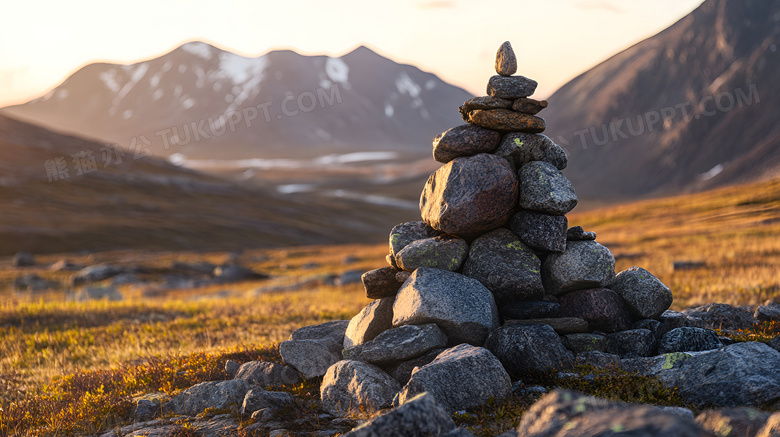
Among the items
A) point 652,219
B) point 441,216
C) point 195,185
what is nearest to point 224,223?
point 195,185

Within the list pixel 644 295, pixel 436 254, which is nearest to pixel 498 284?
pixel 436 254

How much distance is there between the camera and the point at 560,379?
8.95 meters

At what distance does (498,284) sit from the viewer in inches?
427

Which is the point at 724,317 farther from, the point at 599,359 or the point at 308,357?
the point at 308,357

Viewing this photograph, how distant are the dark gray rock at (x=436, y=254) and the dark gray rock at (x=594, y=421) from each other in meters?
5.47

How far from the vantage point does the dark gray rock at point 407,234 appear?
1212 cm

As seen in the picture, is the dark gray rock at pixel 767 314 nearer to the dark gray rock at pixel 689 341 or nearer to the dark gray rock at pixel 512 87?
the dark gray rock at pixel 689 341

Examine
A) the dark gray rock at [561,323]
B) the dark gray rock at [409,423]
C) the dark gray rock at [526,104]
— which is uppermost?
the dark gray rock at [526,104]

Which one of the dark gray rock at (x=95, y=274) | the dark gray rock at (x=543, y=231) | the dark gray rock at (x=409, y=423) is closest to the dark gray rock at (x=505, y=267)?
the dark gray rock at (x=543, y=231)

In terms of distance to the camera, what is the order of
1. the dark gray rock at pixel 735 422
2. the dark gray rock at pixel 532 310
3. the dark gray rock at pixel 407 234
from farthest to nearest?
the dark gray rock at pixel 407 234, the dark gray rock at pixel 532 310, the dark gray rock at pixel 735 422

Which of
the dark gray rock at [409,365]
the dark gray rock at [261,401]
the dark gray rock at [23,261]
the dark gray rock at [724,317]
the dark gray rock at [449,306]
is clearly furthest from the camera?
the dark gray rock at [23,261]

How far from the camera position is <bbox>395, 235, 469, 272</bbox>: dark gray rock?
11148 mm

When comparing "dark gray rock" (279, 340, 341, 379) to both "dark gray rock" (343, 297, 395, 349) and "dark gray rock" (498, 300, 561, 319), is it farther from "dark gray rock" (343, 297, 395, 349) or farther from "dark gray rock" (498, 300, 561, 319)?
"dark gray rock" (498, 300, 561, 319)

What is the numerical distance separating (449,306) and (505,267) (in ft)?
5.80
